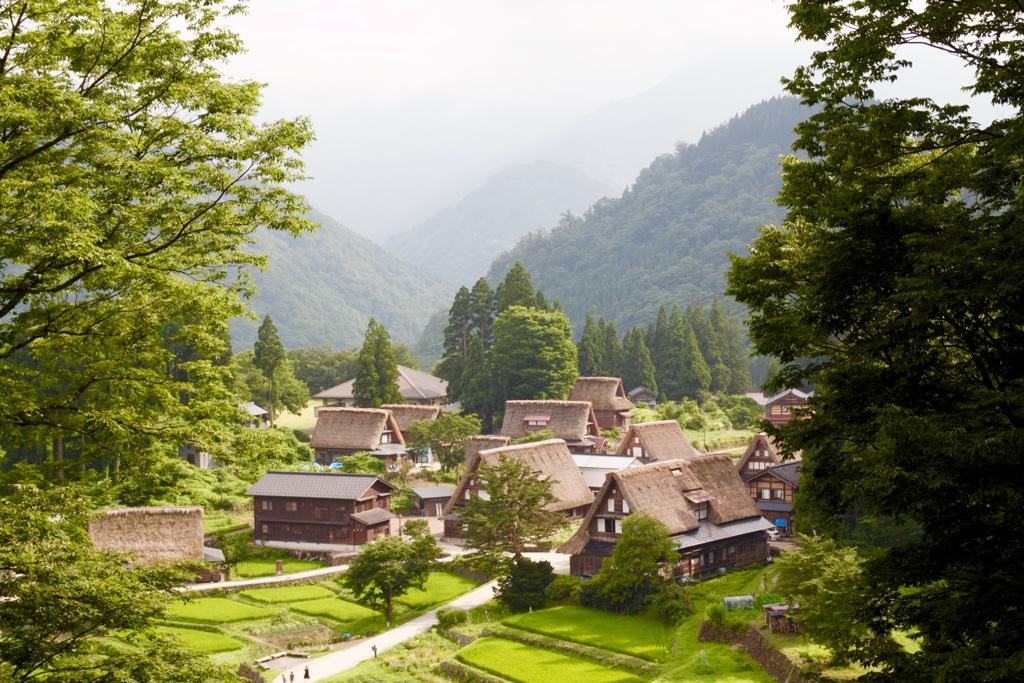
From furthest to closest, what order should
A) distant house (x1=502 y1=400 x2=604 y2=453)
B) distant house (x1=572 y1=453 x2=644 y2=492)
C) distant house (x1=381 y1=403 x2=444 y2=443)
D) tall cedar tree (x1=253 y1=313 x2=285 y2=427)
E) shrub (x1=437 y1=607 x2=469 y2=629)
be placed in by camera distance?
tall cedar tree (x1=253 y1=313 x2=285 y2=427) < distant house (x1=381 y1=403 x2=444 y2=443) < distant house (x1=502 y1=400 x2=604 y2=453) < distant house (x1=572 y1=453 x2=644 y2=492) < shrub (x1=437 y1=607 x2=469 y2=629)

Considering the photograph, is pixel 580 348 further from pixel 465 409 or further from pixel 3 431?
pixel 3 431

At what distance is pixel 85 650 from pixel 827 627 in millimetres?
15748

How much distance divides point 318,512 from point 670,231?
12220cm

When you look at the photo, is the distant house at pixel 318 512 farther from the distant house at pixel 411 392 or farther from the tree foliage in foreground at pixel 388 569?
the distant house at pixel 411 392

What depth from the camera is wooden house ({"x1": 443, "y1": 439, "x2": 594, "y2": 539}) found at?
39.9 metres

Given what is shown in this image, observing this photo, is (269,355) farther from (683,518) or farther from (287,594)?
(683,518)

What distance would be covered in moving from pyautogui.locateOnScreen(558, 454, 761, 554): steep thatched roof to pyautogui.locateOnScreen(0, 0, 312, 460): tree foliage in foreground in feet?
74.9

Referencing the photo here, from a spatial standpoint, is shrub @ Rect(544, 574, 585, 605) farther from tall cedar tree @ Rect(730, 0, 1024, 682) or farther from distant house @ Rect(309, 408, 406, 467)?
distant house @ Rect(309, 408, 406, 467)

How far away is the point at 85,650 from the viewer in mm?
9414

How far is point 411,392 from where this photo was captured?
→ 7219cm

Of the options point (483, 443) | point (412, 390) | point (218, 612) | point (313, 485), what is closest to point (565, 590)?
point (218, 612)

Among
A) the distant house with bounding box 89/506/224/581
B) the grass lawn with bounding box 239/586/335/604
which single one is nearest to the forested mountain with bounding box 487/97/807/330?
the grass lawn with bounding box 239/586/335/604

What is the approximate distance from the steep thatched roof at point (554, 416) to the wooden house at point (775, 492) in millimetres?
15676

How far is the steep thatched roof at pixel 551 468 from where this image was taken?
130ft
